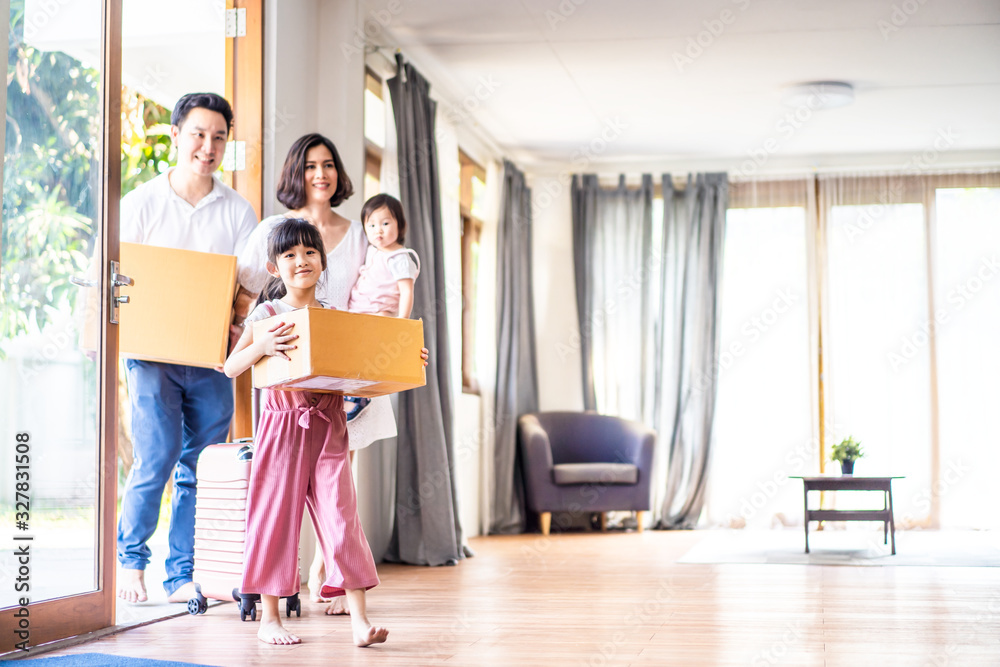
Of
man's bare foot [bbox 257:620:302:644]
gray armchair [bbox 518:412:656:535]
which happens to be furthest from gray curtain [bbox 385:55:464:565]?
man's bare foot [bbox 257:620:302:644]

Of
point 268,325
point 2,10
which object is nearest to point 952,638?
point 268,325

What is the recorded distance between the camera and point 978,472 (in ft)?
22.7

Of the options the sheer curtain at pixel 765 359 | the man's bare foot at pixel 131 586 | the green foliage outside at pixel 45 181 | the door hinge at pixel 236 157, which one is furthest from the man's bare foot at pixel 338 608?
the sheer curtain at pixel 765 359

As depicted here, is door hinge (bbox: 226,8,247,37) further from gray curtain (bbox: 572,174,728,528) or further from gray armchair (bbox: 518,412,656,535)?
gray curtain (bbox: 572,174,728,528)

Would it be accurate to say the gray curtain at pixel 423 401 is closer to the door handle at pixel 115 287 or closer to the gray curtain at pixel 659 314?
the door handle at pixel 115 287

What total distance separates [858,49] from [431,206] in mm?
2342

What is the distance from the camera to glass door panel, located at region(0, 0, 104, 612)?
2566 mm

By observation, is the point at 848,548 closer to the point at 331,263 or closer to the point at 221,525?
the point at 331,263

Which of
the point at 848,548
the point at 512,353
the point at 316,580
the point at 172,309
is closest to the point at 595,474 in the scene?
the point at 512,353

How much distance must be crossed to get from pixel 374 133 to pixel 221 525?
2.75 m

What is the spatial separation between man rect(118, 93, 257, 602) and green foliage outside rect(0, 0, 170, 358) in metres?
0.37

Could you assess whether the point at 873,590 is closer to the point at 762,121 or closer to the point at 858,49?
the point at 858,49

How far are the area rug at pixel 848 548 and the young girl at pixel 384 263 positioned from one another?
7.72 feet

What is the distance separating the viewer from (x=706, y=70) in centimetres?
552
